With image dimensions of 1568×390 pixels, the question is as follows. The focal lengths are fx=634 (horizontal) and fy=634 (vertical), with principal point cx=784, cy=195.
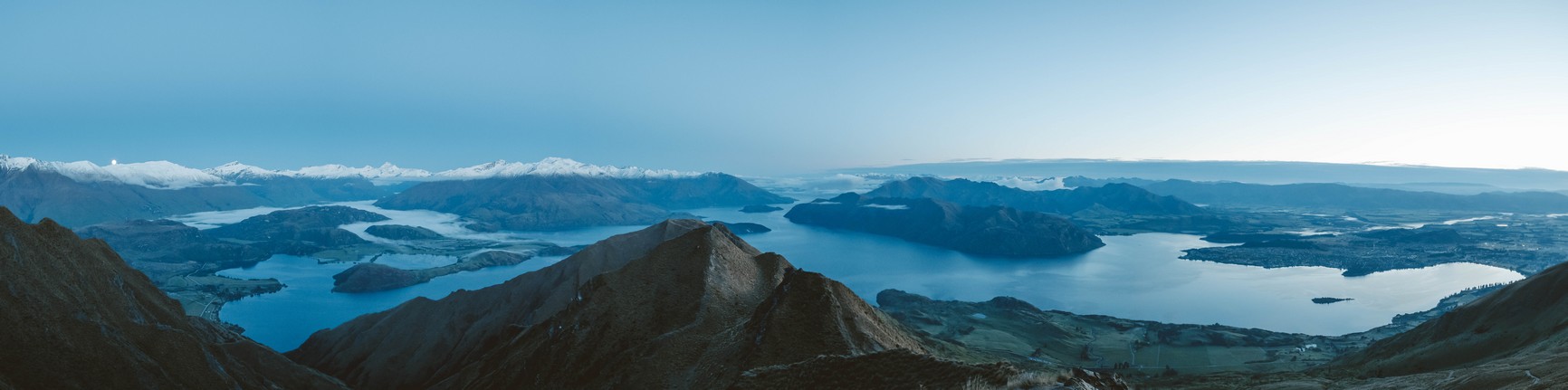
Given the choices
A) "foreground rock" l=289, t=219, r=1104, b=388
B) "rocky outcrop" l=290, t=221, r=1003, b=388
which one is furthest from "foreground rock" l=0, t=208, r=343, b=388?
"rocky outcrop" l=290, t=221, r=1003, b=388

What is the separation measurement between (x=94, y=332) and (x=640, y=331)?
4345 cm

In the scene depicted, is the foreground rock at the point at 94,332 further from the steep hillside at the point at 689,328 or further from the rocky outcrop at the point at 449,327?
the steep hillside at the point at 689,328

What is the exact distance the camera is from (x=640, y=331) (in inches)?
2242

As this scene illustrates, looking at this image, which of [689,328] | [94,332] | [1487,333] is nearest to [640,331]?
[689,328]

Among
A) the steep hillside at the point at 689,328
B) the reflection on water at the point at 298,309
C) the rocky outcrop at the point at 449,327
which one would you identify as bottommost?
the reflection on water at the point at 298,309

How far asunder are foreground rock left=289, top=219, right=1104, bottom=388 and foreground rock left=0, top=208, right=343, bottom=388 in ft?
60.2

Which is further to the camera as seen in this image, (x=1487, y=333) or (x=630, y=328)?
(x=1487, y=333)

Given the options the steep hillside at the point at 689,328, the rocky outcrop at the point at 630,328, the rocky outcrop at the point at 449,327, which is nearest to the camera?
the steep hillside at the point at 689,328

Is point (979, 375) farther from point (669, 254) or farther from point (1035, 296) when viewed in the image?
point (1035, 296)

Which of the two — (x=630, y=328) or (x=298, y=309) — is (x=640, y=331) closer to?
(x=630, y=328)

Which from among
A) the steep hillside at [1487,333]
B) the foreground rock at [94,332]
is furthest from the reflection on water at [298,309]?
the steep hillside at [1487,333]

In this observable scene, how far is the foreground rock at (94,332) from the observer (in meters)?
47.0

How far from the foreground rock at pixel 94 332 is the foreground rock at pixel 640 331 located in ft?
60.2

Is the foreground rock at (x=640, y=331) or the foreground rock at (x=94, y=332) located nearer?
the foreground rock at (x=640, y=331)
